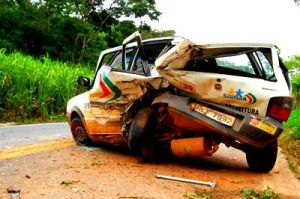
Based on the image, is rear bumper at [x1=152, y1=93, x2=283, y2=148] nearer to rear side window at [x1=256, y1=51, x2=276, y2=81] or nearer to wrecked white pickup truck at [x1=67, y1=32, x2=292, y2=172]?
wrecked white pickup truck at [x1=67, y1=32, x2=292, y2=172]

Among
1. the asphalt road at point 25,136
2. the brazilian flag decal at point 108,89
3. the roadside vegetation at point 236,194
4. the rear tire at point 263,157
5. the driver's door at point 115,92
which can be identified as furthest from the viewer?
the asphalt road at point 25,136

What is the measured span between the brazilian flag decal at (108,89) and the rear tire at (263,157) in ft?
7.00

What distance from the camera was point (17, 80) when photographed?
15.4 meters

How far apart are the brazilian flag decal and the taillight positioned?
7.57 ft

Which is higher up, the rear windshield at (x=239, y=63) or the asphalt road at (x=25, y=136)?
the rear windshield at (x=239, y=63)

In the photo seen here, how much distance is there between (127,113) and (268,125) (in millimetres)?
2157

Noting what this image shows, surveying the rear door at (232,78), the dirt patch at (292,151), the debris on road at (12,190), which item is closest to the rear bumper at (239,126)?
the rear door at (232,78)

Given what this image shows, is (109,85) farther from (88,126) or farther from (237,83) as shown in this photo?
(237,83)

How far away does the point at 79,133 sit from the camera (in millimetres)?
8508

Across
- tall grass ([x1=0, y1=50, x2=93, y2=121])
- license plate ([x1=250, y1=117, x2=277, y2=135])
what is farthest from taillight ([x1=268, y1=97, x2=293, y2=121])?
tall grass ([x1=0, y1=50, x2=93, y2=121])

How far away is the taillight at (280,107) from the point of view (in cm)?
568

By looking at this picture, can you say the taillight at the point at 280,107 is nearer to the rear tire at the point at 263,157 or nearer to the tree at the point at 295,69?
the rear tire at the point at 263,157

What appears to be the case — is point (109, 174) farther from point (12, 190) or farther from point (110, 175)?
point (12, 190)

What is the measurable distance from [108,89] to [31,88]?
9.46 m
